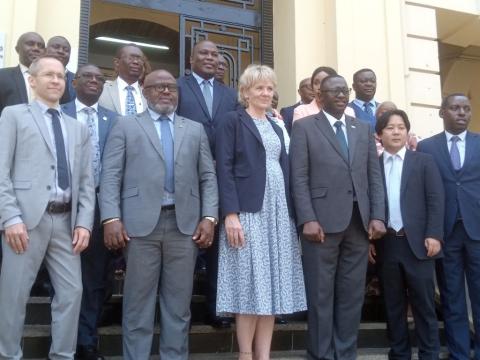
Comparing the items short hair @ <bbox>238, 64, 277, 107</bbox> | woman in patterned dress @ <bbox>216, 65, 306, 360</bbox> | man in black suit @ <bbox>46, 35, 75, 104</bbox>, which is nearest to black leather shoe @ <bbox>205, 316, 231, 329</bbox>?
woman in patterned dress @ <bbox>216, 65, 306, 360</bbox>

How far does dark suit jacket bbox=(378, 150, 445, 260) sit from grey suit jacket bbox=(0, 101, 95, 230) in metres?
2.20

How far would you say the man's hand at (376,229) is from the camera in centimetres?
402

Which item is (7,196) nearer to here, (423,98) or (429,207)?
(429,207)

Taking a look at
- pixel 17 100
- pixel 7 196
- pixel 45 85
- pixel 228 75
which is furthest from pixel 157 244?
pixel 228 75

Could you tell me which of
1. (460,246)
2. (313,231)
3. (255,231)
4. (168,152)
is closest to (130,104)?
(168,152)

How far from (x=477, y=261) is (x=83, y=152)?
294 centimetres

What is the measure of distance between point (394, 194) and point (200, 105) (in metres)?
1.60

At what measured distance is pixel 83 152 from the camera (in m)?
3.67

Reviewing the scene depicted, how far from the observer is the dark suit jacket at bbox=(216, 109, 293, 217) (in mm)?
3803

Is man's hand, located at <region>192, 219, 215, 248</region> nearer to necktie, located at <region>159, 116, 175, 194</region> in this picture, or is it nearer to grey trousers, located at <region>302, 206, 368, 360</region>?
necktie, located at <region>159, 116, 175, 194</region>

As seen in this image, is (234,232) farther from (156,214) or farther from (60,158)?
(60,158)

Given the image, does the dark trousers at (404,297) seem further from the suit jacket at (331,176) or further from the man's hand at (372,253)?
the suit jacket at (331,176)

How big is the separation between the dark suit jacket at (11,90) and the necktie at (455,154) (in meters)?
3.35

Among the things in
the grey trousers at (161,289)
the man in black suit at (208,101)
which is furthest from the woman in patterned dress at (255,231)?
the man in black suit at (208,101)
